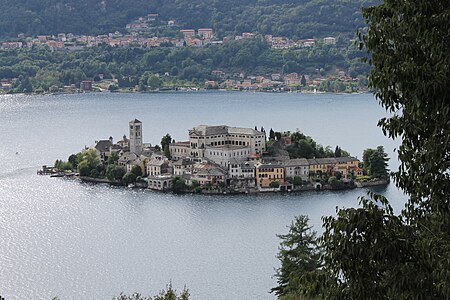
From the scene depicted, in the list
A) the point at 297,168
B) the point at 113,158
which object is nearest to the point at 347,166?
the point at 297,168

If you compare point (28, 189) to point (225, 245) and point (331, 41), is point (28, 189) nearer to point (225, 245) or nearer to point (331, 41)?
point (225, 245)

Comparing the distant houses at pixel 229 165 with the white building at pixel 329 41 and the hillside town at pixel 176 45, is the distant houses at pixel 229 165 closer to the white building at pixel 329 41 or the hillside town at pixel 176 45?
the hillside town at pixel 176 45

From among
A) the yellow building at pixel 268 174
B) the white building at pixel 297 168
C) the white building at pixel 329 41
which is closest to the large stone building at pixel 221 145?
the yellow building at pixel 268 174

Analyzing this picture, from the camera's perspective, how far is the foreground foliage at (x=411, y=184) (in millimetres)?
2135

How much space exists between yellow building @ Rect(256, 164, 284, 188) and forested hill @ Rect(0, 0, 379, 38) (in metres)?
30.0

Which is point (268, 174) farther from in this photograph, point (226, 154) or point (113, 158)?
point (113, 158)

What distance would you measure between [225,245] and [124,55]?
3174 cm

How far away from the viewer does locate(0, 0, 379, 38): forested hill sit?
45.1 m

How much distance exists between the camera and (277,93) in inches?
1453

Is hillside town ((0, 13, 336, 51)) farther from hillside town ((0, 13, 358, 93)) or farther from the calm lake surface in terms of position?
the calm lake surface

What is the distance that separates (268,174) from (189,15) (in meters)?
36.4

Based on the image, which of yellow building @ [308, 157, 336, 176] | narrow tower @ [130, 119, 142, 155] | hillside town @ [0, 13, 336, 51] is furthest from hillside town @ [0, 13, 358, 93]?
yellow building @ [308, 157, 336, 176]

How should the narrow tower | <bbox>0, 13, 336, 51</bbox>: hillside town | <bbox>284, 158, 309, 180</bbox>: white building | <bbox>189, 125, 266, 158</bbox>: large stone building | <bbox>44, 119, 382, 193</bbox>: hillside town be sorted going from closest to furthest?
<bbox>44, 119, 382, 193</bbox>: hillside town
<bbox>284, 158, 309, 180</bbox>: white building
<bbox>189, 125, 266, 158</bbox>: large stone building
the narrow tower
<bbox>0, 13, 336, 51</bbox>: hillside town

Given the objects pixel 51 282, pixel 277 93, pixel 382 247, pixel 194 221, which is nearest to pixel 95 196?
pixel 194 221
